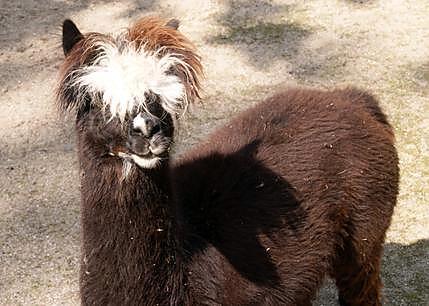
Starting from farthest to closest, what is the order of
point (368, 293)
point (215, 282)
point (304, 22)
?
point (304, 22) → point (368, 293) → point (215, 282)

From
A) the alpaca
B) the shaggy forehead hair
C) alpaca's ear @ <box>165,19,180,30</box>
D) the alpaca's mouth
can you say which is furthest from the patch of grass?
the alpaca's mouth

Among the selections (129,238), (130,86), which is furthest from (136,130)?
(129,238)

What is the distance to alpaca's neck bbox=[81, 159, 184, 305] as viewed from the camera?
259 centimetres

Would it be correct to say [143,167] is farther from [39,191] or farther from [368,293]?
[39,191]

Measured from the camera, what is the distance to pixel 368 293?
3.68 metres

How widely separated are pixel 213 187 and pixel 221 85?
9.67ft

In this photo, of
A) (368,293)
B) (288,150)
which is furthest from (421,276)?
(288,150)

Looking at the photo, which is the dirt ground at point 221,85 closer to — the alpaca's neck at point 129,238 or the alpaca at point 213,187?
the alpaca at point 213,187

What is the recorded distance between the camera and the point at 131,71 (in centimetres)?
243

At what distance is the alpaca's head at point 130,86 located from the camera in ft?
7.88

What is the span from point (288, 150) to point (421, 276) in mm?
1563

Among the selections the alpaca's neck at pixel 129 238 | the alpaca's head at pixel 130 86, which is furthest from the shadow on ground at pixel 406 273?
the alpaca's head at pixel 130 86

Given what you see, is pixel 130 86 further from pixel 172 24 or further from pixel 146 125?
pixel 172 24

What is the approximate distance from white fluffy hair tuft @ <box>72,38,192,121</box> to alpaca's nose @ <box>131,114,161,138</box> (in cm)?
4
